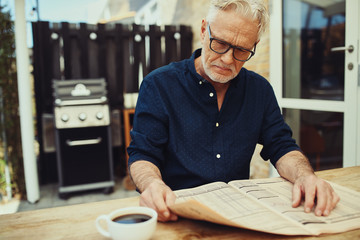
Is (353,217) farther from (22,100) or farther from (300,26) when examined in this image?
(22,100)

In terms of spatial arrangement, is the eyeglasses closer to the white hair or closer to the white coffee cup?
the white hair

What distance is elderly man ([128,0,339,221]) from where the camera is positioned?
44.9 inches

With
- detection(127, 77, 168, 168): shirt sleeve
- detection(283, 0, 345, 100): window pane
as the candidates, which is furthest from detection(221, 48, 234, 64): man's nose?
detection(283, 0, 345, 100): window pane

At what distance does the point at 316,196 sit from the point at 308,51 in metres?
2.48

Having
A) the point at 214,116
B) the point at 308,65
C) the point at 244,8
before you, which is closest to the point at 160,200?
the point at 214,116

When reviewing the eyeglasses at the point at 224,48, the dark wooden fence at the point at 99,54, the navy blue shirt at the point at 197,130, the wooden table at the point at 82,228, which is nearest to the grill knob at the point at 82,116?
the dark wooden fence at the point at 99,54

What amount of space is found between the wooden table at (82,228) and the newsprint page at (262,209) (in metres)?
0.02

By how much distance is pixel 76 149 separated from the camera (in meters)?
3.04

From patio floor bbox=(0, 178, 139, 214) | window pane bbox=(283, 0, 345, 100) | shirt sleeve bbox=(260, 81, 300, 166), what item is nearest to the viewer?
shirt sleeve bbox=(260, 81, 300, 166)

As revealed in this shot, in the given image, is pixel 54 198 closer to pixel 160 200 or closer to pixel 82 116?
pixel 82 116

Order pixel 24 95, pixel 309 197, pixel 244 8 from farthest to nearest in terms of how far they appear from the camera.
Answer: pixel 24 95 → pixel 244 8 → pixel 309 197

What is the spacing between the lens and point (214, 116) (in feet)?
4.08

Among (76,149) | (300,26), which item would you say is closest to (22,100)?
(76,149)

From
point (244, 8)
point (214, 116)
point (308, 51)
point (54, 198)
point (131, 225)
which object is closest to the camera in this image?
point (131, 225)
